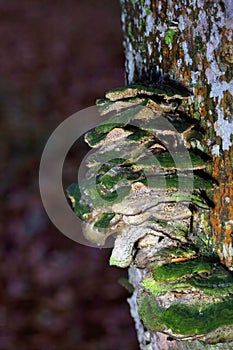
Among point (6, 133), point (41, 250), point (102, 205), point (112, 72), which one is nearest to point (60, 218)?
point (41, 250)

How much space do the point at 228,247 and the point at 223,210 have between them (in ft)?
0.23

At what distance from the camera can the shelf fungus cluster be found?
0.79 meters

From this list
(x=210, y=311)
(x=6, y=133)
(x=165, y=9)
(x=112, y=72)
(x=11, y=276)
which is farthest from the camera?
(x=112, y=72)

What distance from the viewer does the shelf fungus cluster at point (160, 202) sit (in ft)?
2.59

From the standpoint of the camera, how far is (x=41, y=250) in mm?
3604

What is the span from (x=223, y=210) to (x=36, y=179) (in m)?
3.38

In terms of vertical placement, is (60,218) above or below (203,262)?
below

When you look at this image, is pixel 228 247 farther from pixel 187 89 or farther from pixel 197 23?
pixel 197 23

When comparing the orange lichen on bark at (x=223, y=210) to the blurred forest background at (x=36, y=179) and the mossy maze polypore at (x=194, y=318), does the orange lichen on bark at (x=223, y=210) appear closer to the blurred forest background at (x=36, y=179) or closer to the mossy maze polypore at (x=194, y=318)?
the mossy maze polypore at (x=194, y=318)

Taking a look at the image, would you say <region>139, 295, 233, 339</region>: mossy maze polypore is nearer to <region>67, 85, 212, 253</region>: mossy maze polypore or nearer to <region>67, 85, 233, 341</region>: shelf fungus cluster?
<region>67, 85, 233, 341</region>: shelf fungus cluster

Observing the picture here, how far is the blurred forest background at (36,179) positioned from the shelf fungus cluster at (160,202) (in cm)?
247

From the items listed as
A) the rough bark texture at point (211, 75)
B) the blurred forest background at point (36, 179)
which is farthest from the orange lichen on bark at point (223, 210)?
the blurred forest background at point (36, 179)

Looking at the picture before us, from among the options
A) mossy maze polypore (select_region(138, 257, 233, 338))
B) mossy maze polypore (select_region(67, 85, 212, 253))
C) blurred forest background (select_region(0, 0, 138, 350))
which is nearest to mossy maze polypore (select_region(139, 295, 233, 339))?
mossy maze polypore (select_region(138, 257, 233, 338))

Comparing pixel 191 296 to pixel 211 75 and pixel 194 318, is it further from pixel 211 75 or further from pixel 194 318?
pixel 211 75
